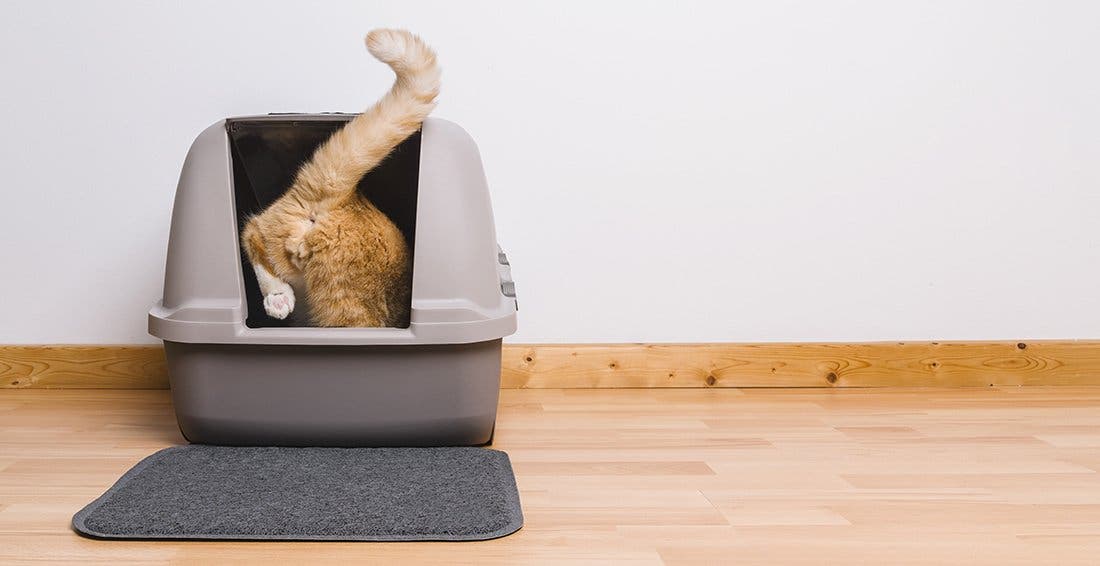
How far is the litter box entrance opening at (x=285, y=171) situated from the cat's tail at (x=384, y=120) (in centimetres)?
6

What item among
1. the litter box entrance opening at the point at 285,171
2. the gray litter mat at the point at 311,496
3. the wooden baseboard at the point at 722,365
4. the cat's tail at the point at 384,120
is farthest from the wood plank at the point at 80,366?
the cat's tail at the point at 384,120

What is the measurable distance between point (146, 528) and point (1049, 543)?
1.05m

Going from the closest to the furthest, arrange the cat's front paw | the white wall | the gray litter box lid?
the gray litter box lid
the cat's front paw
the white wall

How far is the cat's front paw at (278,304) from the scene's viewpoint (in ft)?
4.75

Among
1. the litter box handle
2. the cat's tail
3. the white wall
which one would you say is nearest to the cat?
the cat's tail

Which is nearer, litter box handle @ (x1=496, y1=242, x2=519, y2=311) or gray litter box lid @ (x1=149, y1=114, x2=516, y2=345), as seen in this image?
gray litter box lid @ (x1=149, y1=114, x2=516, y2=345)

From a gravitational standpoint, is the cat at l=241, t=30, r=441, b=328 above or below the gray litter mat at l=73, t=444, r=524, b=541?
above

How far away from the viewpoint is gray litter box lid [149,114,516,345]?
1342mm

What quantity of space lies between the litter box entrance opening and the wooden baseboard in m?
0.48

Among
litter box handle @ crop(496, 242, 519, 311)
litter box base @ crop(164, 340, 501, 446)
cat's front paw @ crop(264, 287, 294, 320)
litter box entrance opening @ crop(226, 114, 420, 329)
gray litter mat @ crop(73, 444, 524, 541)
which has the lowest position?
gray litter mat @ crop(73, 444, 524, 541)

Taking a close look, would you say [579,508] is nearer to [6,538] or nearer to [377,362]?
[377,362]

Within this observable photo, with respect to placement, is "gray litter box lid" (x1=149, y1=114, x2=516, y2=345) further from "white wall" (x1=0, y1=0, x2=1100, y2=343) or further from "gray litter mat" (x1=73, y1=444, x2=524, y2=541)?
"white wall" (x1=0, y1=0, x2=1100, y2=343)

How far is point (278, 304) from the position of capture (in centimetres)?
145

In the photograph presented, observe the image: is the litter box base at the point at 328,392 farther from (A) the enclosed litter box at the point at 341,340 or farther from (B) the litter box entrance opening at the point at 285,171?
(B) the litter box entrance opening at the point at 285,171
